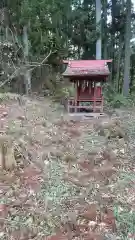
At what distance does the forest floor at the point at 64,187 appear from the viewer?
147 inches

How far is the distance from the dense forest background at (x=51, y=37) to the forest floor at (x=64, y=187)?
5.16 m

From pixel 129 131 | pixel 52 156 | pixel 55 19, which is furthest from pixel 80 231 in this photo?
pixel 55 19

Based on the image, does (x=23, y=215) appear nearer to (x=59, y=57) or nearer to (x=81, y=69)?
(x=81, y=69)

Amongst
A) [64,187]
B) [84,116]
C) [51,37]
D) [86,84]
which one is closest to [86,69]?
[86,84]

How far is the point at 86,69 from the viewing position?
9281 mm

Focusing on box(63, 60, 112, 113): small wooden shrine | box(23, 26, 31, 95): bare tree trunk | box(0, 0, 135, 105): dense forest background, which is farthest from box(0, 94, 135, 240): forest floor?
A: box(23, 26, 31, 95): bare tree trunk

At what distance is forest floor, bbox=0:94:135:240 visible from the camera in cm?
373

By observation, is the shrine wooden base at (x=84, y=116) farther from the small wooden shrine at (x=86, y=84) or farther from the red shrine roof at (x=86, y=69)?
the red shrine roof at (x=86, y=69)

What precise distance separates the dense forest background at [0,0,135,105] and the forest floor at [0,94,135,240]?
516 cm

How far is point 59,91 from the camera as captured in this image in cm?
1323

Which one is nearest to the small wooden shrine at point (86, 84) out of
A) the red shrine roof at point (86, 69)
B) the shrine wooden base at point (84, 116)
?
the red shrine roof at point (86, 69)

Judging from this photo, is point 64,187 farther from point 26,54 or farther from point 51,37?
point 51,37

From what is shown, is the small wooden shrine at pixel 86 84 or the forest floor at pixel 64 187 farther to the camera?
the small wooden shrine at pixel 86 84

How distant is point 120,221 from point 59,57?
11930 millimetres
